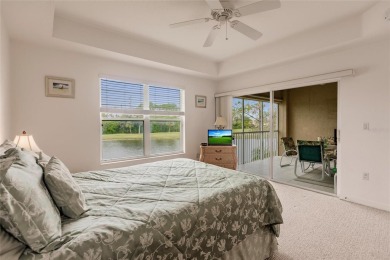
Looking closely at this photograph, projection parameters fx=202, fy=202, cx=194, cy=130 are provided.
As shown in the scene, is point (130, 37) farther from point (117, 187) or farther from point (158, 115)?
point (117, 187)

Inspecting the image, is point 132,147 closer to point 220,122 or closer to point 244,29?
point 220,122

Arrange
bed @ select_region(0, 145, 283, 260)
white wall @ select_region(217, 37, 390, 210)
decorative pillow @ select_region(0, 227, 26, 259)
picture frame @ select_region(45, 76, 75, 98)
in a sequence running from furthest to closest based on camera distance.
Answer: picture frame @ select_region(45, 76, 75, 98) → white wall @ select_region(217, 37, 390, 210) → bed @ select_region(0, 145, 283, 260) → decorative pillow @ select_region(0, 227, 26, 259)

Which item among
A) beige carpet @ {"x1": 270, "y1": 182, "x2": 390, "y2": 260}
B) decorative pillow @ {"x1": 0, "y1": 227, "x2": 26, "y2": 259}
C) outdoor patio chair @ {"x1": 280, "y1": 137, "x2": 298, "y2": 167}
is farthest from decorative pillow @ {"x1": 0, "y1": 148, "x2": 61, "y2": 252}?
outdoor patio chair @ {"x1": 280, "y1": 137, "x2": 298, "y2": 167}

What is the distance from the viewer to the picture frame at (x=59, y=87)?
2963 millimetres

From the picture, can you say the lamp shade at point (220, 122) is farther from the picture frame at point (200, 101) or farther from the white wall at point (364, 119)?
the white wall at point (364, 119)

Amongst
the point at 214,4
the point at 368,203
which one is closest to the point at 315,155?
the point at 368,203

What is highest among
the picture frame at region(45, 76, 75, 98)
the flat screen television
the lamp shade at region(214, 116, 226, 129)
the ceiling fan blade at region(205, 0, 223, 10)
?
the ceiling fan blade at region(205, 0, 223, 10)

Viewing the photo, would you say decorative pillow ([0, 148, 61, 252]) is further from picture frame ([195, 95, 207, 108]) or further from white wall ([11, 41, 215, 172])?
picture frame ([195, 95, 207, 108])

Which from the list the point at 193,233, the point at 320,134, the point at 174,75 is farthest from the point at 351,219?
the point at 174,75

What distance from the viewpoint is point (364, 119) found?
115 inches

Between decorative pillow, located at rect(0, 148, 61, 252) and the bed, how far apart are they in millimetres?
45

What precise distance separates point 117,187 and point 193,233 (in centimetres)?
78

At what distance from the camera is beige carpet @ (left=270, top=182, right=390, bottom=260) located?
6.21 ft

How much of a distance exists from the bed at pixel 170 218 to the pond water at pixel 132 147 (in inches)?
66.6
